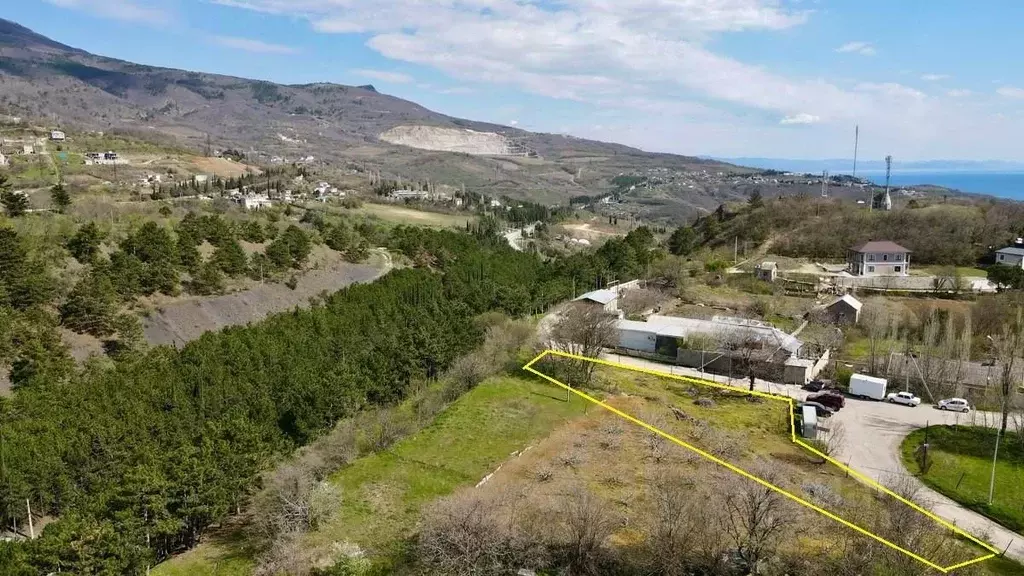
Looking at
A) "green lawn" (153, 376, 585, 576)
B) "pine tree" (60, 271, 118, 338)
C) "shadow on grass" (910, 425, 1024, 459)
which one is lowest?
"green lawn" (153, 376, 585, 576)

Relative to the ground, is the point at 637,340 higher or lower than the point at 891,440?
higher

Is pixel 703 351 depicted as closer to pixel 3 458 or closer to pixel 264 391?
pixel 264 391

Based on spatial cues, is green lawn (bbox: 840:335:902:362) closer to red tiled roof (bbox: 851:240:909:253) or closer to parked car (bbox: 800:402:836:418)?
parked car (bbox: 800:402:836:418)

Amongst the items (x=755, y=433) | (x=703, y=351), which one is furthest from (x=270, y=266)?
(x=755, y=433)

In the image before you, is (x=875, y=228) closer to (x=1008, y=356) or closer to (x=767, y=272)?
(x=767, y=272)

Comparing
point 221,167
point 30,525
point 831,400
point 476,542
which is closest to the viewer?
point 476,542

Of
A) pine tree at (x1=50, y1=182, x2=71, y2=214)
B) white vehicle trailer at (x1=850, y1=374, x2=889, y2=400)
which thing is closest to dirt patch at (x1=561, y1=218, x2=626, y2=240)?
white vehicle trailer at (x1=850, y1=374, x2=889, y2=400)

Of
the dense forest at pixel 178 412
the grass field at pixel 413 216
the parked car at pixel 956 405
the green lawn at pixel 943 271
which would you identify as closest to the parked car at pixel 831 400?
the parked car at pixel 956 405

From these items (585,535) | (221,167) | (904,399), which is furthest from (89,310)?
(221,167)
